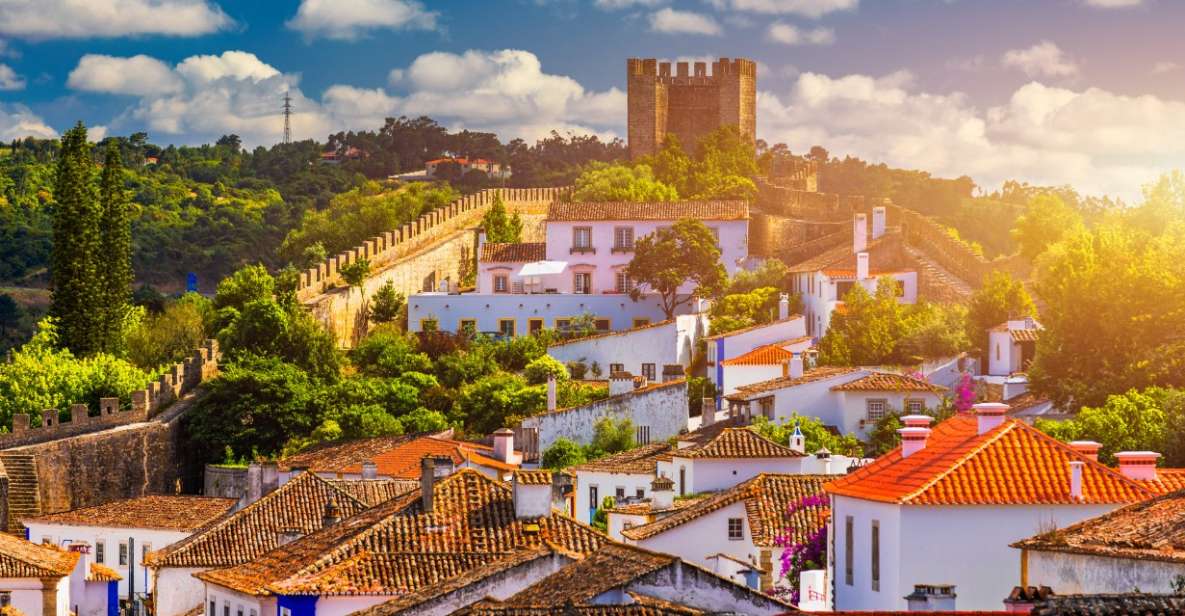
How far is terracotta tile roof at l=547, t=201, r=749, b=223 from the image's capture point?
87938 mm

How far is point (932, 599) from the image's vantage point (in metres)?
27.2

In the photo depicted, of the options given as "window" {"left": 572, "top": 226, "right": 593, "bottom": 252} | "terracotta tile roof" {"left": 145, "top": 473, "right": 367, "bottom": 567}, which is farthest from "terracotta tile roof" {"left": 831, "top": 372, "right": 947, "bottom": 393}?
"window" {"left": 572, "top": 226, "right": 593, "bottom": 252}

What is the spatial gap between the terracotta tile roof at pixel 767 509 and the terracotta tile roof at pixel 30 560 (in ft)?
45.4

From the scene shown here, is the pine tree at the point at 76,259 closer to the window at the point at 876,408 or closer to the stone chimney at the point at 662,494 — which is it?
the window at the point at 876,408

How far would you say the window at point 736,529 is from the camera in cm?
4066

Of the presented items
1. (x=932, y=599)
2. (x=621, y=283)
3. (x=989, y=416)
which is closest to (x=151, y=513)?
(x=621, y=283)

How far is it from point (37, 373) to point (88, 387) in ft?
7.88

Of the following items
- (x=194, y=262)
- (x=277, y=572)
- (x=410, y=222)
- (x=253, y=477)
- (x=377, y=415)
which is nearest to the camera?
(x=277, y=572)

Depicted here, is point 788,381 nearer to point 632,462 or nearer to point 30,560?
point 632,462

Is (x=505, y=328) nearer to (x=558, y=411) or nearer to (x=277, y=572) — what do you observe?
(x=558, y=411)

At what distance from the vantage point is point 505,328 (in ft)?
277

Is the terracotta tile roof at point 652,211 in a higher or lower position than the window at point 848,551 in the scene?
higher

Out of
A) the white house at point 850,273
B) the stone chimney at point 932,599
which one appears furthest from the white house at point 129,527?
the stone chimney at point 932,599

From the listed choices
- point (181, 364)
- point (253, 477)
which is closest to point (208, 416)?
point (181, 364)
